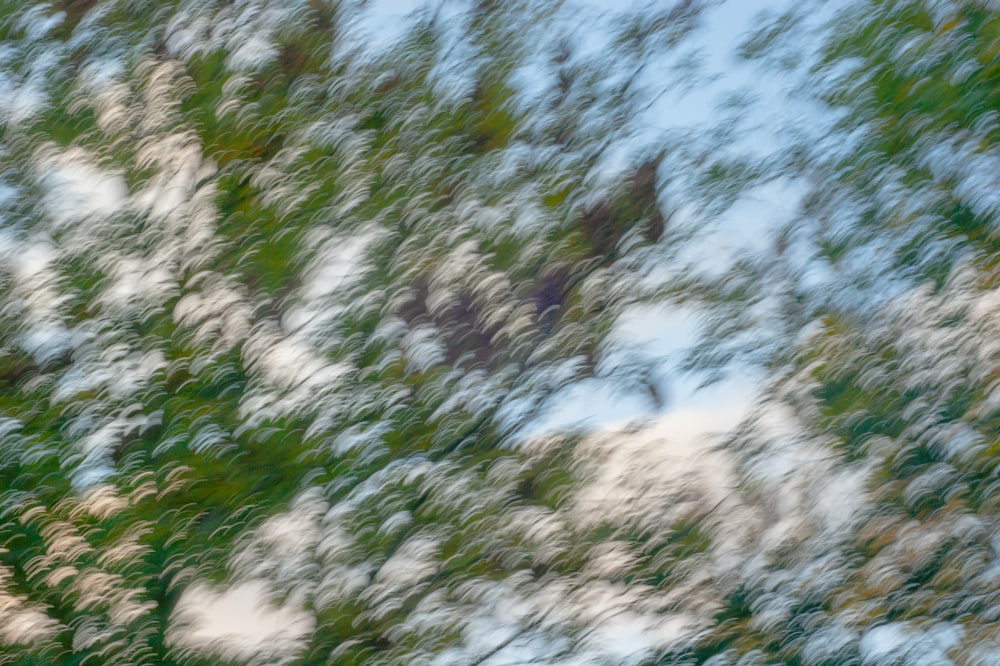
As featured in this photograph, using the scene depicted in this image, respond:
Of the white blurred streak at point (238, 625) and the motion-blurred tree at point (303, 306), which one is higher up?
the motion-blurred tree at point (303, 306)

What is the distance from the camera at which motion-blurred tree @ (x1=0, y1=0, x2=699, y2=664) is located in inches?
80.9

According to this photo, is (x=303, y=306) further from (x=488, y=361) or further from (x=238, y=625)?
(x=238, y=625)

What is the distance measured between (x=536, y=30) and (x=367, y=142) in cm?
48

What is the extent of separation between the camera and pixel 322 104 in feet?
7.75

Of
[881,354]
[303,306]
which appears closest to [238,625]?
[303,306]

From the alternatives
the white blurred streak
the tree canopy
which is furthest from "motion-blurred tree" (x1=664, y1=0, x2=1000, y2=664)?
the white blurred streak

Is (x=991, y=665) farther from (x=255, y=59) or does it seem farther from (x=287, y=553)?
(x=255, y=59)

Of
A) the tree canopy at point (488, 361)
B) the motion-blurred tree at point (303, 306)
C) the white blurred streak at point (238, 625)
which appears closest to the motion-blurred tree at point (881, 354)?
the tree canopy at point (488, 361)

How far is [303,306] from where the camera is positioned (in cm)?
216

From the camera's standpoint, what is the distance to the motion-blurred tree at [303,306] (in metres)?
2.05

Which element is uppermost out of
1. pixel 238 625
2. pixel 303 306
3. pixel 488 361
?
pixel 303 306

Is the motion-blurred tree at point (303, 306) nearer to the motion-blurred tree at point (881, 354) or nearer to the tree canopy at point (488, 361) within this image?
the tree canopy at point (488, 361)

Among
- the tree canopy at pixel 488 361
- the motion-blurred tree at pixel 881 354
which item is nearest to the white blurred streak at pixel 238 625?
the tree canopy at pixel 488 361

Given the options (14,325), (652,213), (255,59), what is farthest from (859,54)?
(14,325)
